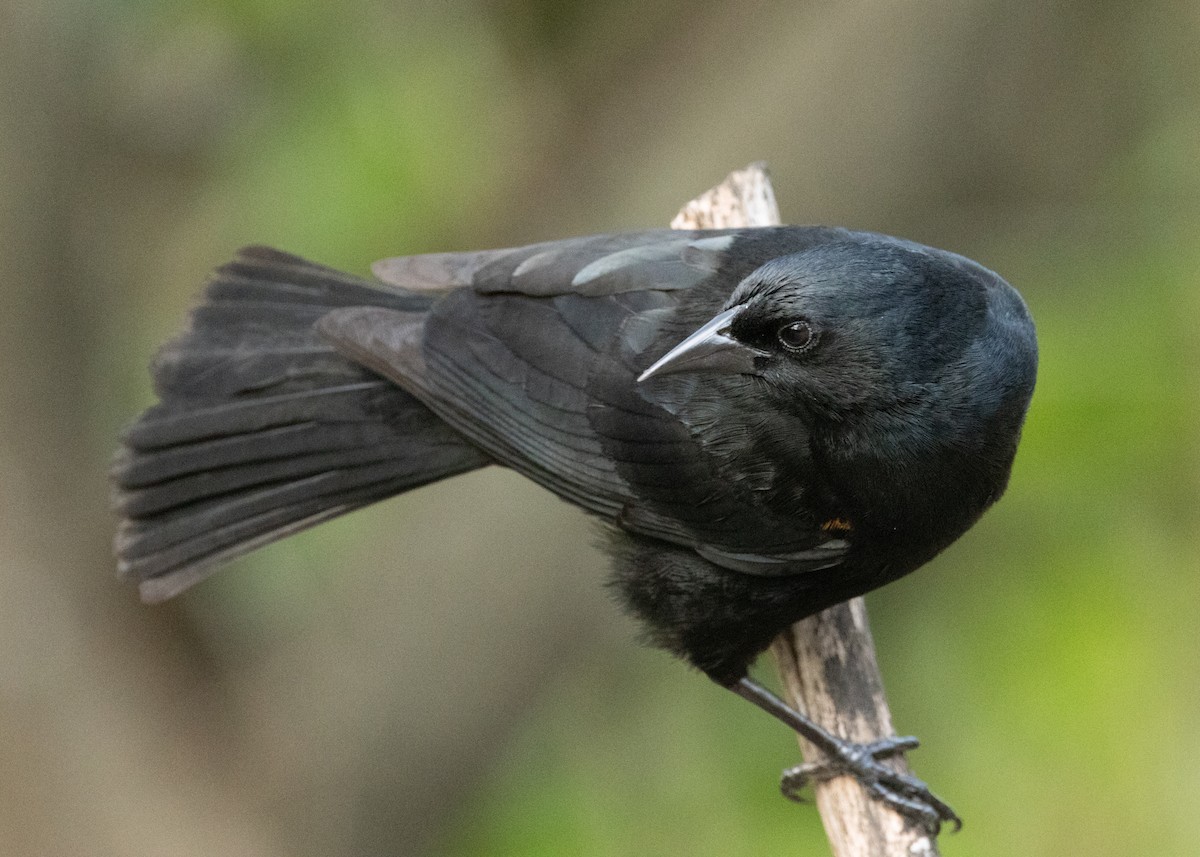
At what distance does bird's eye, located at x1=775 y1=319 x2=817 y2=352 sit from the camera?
287 centimetres

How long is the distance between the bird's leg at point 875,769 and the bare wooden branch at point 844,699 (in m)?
0.02

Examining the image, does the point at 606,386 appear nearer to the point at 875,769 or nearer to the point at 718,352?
the point at 718,352

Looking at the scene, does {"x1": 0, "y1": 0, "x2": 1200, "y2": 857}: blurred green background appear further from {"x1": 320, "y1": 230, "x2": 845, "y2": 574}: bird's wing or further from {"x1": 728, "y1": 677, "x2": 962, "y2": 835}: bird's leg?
{"x1": 320, "y1": 230, "x2": 845, "y2": 574}: bird's wing

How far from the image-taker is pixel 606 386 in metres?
3.46

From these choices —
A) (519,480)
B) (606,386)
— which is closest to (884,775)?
(606,386)

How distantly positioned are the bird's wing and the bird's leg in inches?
20.3

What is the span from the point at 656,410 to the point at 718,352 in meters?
0.45

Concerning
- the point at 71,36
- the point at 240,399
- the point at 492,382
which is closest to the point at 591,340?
the point at 492,382

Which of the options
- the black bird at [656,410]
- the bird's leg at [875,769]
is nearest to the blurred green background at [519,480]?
the bird's leg at [875,769]

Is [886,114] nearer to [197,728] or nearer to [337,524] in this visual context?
[337,524]

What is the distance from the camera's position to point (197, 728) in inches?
223

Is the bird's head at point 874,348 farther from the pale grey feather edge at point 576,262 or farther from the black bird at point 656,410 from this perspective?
the pale grey feather edge at point 576,262

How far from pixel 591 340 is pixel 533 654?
225 cm

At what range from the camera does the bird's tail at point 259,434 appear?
12.8 ft
